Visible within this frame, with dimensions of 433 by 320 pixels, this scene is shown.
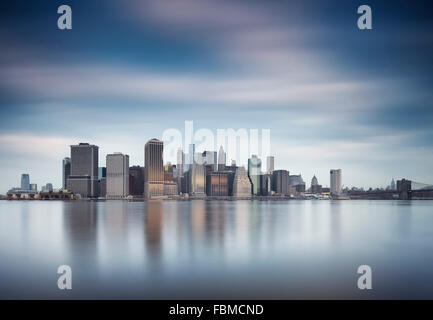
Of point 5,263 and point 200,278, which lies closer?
point 200,278

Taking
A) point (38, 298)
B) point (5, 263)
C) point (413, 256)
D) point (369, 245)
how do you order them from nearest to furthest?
point (38, 298) → point (5, 263) → point (413, 256) → point (369, 245)

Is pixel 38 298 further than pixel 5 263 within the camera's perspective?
No

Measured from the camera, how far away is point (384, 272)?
2811 cm

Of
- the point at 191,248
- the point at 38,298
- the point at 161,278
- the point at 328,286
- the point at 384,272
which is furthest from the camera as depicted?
the point at 191,248

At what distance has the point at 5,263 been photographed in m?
30.6

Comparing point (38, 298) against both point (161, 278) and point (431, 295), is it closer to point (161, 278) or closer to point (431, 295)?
point (161, 278)
